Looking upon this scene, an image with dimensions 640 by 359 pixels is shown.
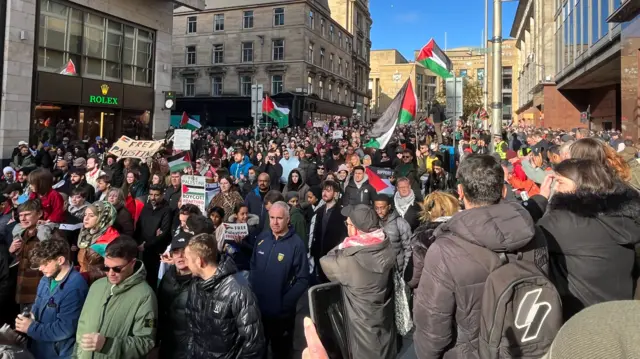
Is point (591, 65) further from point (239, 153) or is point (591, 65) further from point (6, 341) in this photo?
point (6, 341)

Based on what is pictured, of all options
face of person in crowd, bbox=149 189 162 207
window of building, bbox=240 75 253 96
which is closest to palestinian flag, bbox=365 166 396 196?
face of person in crowd, bbox=149 189 162 207

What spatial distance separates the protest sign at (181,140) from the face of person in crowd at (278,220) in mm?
5823

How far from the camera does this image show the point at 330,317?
9.49ft

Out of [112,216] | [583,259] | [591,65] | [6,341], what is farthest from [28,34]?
[591,65]

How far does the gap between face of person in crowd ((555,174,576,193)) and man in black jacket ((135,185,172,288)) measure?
5114 millimetres

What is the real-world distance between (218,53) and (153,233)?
45.2 m

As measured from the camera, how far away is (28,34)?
16.5 m

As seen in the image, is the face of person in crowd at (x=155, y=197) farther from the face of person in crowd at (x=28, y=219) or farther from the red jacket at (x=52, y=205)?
the face of person in crowd at (x=28, y=219)

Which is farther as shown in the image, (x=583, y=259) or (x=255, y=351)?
(x=255, y=351)

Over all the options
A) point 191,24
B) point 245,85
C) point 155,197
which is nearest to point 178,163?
point 155,197

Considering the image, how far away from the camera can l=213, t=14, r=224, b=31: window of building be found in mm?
47906

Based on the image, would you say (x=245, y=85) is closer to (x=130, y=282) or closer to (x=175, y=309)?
(x=175, y=309)

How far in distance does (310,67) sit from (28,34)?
107ft

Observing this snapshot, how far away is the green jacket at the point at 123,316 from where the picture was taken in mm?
3158
